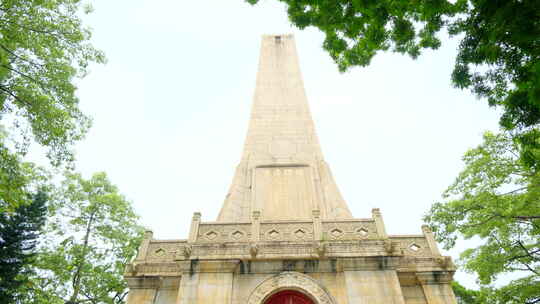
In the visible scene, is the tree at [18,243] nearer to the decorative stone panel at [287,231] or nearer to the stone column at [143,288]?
the stone column at [143,288]

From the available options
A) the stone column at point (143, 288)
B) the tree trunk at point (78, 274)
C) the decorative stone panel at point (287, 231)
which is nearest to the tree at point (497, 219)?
the decorative stone panel at point (287, 231)

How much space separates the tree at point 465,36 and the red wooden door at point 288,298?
6802mm

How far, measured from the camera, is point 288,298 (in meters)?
9.84

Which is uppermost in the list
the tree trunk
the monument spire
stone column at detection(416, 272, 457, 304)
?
the monument spire

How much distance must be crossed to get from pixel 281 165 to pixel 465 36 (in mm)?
10122

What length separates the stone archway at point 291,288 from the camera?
375 inches

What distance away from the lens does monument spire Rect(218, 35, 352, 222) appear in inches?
542

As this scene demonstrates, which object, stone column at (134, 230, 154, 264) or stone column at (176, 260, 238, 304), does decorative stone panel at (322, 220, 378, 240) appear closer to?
stone column at (176, 260, 238, 304)

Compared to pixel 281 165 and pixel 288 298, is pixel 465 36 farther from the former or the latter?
pixel 281 165

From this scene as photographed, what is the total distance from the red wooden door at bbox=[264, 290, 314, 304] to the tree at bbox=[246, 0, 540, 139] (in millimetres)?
6802

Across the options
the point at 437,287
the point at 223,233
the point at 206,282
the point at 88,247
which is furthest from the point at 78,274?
the point at 437,287

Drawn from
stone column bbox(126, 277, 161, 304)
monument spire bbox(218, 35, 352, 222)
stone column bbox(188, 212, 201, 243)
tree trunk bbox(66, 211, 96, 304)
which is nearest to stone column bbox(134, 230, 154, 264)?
stone column bbox(126, 277, 161, 304)

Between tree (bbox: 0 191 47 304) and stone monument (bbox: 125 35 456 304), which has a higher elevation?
tree (bbox: 0 191 47 304)

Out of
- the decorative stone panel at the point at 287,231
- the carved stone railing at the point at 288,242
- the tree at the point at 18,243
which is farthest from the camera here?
the tree at the point at 18,243
